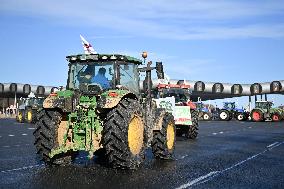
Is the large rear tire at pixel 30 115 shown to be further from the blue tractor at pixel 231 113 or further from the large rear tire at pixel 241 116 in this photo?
the large rear tire at pixel 241 116

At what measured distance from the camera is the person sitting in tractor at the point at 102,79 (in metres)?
8.80

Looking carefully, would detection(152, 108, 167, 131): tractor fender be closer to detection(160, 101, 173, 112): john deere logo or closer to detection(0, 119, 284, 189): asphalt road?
detection(0, 119, 284, 189): asphalt road

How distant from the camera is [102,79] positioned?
885 centimetres

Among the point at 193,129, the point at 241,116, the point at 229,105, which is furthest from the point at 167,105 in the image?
the point at 229,105

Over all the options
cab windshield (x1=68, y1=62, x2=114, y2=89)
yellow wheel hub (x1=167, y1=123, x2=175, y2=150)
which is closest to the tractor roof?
cab windshield (x1=68, y1=62, x2=114, y2=89)

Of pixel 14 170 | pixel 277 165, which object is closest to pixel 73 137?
pixel 14 170

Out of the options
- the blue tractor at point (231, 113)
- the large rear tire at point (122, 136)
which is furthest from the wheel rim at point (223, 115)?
the large rear tire at point (122, 136)

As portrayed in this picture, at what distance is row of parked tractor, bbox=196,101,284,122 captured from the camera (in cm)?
3922

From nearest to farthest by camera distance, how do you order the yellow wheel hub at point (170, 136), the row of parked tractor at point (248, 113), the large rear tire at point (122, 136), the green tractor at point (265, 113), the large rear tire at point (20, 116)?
the large rear tire at point (122, 136)
the yellow wheel hub at point (170, 136)
the large rear tire at point (20, 116)
the green tractor at point (265, 113)
the row of parked tractor at point (248, 113)

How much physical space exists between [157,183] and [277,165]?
3.93m

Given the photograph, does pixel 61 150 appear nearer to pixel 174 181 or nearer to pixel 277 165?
pixel 174 181

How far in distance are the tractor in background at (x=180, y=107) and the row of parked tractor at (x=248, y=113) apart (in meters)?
22.6

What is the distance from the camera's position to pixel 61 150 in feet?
26.6

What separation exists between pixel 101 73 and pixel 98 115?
105cm
